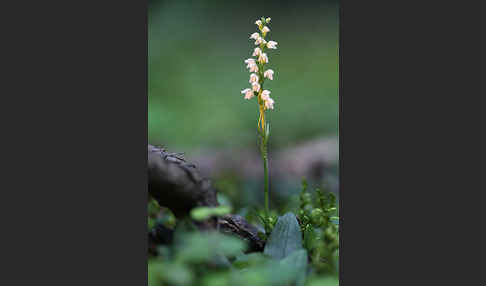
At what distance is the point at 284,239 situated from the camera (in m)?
2.51

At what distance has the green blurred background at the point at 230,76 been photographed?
360cm

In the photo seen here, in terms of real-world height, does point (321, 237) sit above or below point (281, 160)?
below

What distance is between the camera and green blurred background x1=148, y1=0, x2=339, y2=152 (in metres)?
3.60

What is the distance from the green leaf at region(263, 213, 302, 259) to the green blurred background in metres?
1.53

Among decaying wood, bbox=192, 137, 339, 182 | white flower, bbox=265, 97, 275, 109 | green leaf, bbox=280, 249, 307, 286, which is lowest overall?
green leaf, bbox=280, 249, 307, 286

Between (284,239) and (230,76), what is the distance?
2.75 meters

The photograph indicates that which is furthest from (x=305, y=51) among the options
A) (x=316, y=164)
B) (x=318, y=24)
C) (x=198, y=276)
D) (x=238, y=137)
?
(x=198, y=276)

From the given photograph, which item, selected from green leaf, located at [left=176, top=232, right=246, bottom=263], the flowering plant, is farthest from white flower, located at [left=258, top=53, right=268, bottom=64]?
green leaf, located at [left=176, top=232, right=246, bottom=263]

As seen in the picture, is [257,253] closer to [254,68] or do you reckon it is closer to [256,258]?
[256,258]

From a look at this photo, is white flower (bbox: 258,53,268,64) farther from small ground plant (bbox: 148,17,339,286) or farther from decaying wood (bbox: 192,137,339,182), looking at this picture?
decaying wood (bbox: 192,137,339,182)

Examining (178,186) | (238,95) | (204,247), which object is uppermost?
(238,95)

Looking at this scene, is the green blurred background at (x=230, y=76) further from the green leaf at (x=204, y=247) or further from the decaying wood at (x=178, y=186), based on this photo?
the green leaf at (x=204, y=247)

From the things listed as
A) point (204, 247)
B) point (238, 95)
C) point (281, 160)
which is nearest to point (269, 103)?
point (204, 247)

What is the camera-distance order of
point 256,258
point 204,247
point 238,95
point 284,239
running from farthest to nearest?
point 238,95, point 284,239, point 256,258, point 204,247
